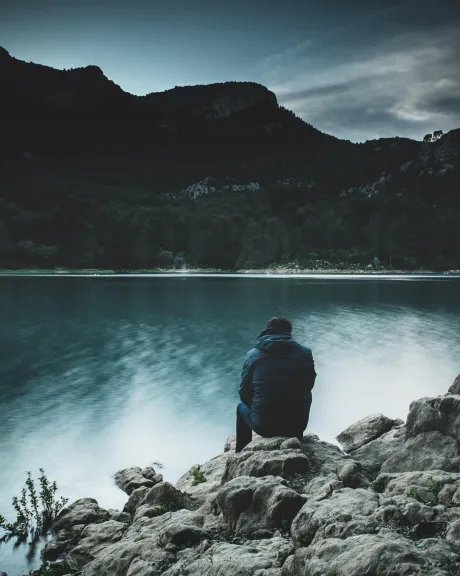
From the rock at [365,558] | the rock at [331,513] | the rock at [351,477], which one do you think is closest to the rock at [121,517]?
the rock at [351,477]

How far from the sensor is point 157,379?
87.9ft

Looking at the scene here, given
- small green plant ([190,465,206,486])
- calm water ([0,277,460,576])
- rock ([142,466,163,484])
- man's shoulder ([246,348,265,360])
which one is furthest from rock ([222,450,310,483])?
calm water ([0,277,460,576])

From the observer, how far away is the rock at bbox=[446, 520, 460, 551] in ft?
19.8

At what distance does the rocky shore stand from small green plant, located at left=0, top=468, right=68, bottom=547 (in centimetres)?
38

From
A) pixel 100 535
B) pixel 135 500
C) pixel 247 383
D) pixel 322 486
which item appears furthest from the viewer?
pixel 135 500

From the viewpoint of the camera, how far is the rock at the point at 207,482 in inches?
409

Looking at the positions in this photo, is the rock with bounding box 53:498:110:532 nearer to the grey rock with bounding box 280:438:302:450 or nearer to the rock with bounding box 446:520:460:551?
the grey rock with bounding box 280:438:302:450

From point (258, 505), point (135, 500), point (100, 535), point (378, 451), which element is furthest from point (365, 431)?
point (100, 535)

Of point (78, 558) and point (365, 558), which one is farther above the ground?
point (365, 558)

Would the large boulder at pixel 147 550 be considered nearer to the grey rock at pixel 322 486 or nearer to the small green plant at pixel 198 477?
the grey rock at pixel 322 486

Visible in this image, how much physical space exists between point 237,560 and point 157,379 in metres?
20.8

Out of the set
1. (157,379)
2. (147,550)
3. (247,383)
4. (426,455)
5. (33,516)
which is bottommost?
(157,379)

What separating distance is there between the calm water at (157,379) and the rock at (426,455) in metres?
5.79

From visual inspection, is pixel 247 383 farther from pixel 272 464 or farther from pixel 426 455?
pixel 426 455
